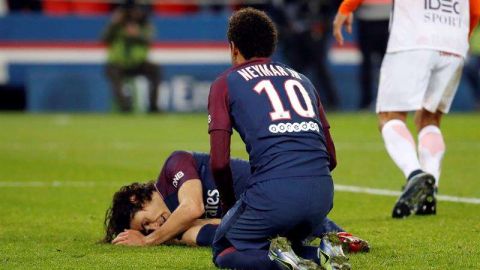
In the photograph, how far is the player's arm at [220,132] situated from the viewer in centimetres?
627

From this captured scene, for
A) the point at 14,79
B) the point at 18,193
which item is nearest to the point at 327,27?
the point at 14,79

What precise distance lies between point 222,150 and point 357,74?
1778 cm

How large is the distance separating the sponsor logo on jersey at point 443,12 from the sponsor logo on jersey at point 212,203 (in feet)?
8.35

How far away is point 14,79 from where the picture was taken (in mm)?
23406

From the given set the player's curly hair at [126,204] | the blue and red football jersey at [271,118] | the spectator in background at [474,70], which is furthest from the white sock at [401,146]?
the spectator in background at [474,70]

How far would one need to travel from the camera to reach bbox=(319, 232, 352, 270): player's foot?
239 inches

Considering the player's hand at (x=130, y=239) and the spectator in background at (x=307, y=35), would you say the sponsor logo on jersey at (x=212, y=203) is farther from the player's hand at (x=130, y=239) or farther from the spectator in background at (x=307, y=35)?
the spectator in background at (x=307, y=35)

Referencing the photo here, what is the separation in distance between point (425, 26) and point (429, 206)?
4.48 ft

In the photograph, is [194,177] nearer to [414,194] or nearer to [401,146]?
[414,194]

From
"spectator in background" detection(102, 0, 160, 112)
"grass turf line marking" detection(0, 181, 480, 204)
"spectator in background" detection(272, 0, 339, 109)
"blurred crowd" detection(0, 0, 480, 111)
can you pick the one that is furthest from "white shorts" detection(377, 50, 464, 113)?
"spectator in background" detection(102, 0, 160, 112)

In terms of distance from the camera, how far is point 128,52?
23.2 meters

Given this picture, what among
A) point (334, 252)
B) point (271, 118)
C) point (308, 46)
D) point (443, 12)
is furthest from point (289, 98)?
point (308, 46)

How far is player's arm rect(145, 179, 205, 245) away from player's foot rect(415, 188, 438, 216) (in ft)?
6.48

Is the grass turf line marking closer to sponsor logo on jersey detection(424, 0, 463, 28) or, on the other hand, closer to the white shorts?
the white shorts
